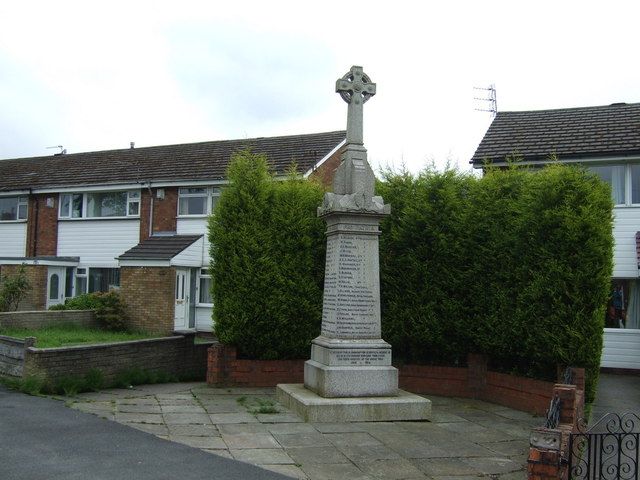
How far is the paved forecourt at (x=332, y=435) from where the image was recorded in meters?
6.43

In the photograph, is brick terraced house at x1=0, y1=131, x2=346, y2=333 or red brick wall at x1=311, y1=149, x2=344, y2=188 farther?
red brick wall at x1=311, y1=149, x2=344, y2=188

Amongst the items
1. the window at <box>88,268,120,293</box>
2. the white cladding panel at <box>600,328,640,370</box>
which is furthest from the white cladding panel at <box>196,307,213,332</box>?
the white cladding panel at <box>600,328,640,370</box>

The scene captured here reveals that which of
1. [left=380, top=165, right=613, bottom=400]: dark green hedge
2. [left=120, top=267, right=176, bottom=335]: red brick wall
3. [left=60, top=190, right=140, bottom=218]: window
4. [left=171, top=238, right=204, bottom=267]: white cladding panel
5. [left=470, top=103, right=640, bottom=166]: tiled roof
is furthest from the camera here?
[left=60, top=190, right=140, bottom=218]: window

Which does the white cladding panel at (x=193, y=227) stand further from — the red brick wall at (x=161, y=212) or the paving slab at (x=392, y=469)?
the paving slab at (x=392, y=469)

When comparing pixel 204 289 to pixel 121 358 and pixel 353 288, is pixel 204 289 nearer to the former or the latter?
pixel 121 358

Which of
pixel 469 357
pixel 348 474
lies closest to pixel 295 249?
pixel 469 357

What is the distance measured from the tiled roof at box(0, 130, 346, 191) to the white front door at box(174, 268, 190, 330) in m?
3.44

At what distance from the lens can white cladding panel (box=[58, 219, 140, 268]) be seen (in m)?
22.0

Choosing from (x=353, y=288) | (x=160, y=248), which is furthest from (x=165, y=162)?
(x=353, y=288)

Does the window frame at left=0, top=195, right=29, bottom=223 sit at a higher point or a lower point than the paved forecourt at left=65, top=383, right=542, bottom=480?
higher

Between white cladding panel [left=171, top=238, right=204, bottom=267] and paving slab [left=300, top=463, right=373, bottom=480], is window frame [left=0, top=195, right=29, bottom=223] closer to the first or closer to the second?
white cladding panel [left=171, top=238, right=204, bottom=267]

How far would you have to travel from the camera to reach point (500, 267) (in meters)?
10.5

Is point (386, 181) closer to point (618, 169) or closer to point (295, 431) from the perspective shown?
point (295, 431)

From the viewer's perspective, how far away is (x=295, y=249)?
38.9 feet
